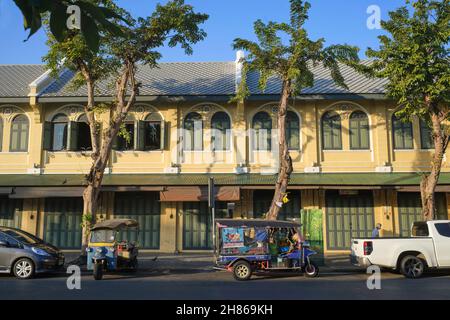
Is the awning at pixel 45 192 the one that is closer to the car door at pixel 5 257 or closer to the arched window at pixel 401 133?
the car door at pixel 5 257

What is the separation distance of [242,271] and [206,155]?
8456 mm

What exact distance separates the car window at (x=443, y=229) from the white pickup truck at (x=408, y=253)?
0.07 meters

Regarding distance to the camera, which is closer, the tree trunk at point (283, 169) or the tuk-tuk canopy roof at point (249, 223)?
the tuk-tuk canopy roof at point (249, 223)

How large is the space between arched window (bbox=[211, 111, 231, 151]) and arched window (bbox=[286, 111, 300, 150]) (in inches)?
108

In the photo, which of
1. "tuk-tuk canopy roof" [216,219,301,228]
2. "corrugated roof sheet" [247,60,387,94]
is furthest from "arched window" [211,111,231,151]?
"tuk-tuk canopy roof" [216,219,301,228]

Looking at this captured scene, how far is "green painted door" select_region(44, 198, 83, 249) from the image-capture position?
19.8 m

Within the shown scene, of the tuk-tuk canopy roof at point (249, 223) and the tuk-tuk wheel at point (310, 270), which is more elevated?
the tuk-tuk canopy roof at point (249, 223)

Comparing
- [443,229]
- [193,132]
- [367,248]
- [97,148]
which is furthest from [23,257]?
[443,229]

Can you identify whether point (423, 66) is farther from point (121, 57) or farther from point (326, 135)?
point (121, 57)

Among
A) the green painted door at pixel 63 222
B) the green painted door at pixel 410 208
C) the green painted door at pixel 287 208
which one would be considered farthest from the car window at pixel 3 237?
the green painted door at pixel 410 208

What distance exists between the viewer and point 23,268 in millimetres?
12352

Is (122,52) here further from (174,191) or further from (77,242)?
(77,242)

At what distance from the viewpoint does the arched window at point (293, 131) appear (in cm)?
1970
